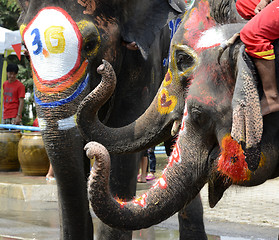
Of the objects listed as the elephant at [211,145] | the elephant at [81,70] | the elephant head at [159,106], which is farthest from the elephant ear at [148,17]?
the elephant at [211,145]

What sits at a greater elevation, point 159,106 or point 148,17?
point 148,17

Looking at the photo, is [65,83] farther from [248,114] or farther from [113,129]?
[248,114]

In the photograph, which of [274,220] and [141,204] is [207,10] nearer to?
[141,204]

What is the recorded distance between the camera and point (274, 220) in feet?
19.9

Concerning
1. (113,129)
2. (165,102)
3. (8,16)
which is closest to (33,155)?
(113,129)

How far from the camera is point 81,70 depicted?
151 inches

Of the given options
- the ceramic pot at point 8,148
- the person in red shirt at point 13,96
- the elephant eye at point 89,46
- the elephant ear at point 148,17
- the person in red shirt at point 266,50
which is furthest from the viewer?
the person in red shirt at point 13,96

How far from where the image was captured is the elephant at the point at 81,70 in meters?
3.73

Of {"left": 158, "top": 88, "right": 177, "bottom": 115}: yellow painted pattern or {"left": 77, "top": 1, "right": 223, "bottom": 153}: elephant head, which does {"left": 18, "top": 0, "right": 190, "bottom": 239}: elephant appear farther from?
{"left": 158, "top": 88, "right": 177, "bottom": 115}: yellow painted pattern

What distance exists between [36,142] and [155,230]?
10.9 feet

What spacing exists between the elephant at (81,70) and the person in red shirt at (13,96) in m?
5.60

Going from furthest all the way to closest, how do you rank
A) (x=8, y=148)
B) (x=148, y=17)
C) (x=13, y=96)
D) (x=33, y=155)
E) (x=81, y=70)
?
(x=13, y=96) < (x=8, y=148) < (x=33, y=155) < (x=148, y=17) < (x=81, y=70)

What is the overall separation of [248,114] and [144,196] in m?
0.57

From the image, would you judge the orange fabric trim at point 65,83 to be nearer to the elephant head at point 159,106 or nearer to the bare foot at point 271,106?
the elephant head at point 159,106
